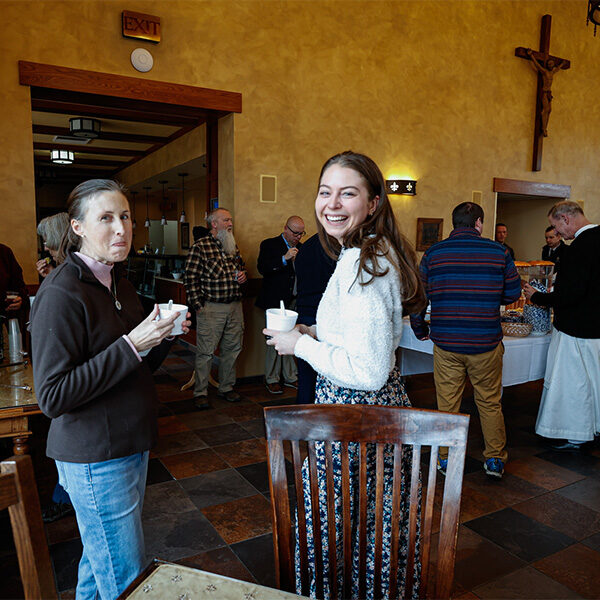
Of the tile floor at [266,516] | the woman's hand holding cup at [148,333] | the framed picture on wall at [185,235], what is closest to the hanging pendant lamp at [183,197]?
the framed picture on wall at [185,235]

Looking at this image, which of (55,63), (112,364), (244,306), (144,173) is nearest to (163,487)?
(112,364)

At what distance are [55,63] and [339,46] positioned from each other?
2.93 metres

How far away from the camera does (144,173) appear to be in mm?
10844

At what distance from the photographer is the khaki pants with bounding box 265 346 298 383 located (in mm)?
5340

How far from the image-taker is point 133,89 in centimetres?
455

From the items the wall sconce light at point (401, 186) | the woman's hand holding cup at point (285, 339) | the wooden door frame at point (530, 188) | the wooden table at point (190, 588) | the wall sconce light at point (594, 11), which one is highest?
the wall sconce light at point (594, 11)

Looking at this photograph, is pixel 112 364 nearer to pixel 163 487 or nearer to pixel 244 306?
pixel 163 487

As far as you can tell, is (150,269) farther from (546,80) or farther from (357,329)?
(357,329)

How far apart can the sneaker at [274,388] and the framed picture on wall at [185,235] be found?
29.8 ft

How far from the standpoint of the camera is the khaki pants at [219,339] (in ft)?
15.7

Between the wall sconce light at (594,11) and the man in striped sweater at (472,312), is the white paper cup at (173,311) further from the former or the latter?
the wall sconce light at (594,11)

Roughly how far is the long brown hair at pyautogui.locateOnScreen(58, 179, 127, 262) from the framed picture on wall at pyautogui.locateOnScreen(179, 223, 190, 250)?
1243cm

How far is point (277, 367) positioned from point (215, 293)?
45.4 inches

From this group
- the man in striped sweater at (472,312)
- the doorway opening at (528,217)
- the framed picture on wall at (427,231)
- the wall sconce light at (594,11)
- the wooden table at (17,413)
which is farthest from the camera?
the doorway opening at (528,217)
